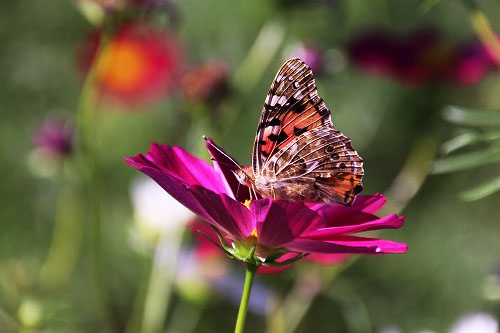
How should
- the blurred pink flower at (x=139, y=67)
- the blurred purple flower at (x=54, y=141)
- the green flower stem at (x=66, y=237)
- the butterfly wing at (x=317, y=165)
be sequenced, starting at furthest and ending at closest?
the blurred pink flower at (x=139, y=67), the green flower stem at (x=66, y=237), the blurred purple flower at (x=54, y=141), the butterfly wing at (x=317, y=165)

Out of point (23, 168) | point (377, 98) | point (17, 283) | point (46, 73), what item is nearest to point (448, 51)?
point (377, 98)

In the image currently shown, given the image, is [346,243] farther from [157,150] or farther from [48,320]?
[48,320]

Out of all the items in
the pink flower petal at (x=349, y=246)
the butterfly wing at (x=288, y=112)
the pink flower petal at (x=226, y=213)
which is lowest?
the pink flower petal at (x=349, y=246)

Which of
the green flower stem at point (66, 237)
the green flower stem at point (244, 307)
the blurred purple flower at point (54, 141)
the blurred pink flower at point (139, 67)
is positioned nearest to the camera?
the green flower stem at point (244, 307)

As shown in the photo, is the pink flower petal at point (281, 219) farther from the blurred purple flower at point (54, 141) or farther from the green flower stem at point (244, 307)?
the blurred purple flower at point (54, 141)

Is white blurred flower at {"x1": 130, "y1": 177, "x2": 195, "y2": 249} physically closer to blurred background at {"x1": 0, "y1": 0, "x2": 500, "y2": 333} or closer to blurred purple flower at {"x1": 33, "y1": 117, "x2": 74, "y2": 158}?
blurred background at {"x1": 0, "y1": 0, "x2": 500, "y2": 333}

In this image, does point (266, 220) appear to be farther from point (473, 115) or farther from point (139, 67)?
point (139, 67)

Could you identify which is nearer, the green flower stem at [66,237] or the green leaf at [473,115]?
the green leaf at [473,115]

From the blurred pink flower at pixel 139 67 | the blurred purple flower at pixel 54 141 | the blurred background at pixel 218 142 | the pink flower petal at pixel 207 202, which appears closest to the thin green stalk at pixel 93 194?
the blurred background at pixel 218 142
